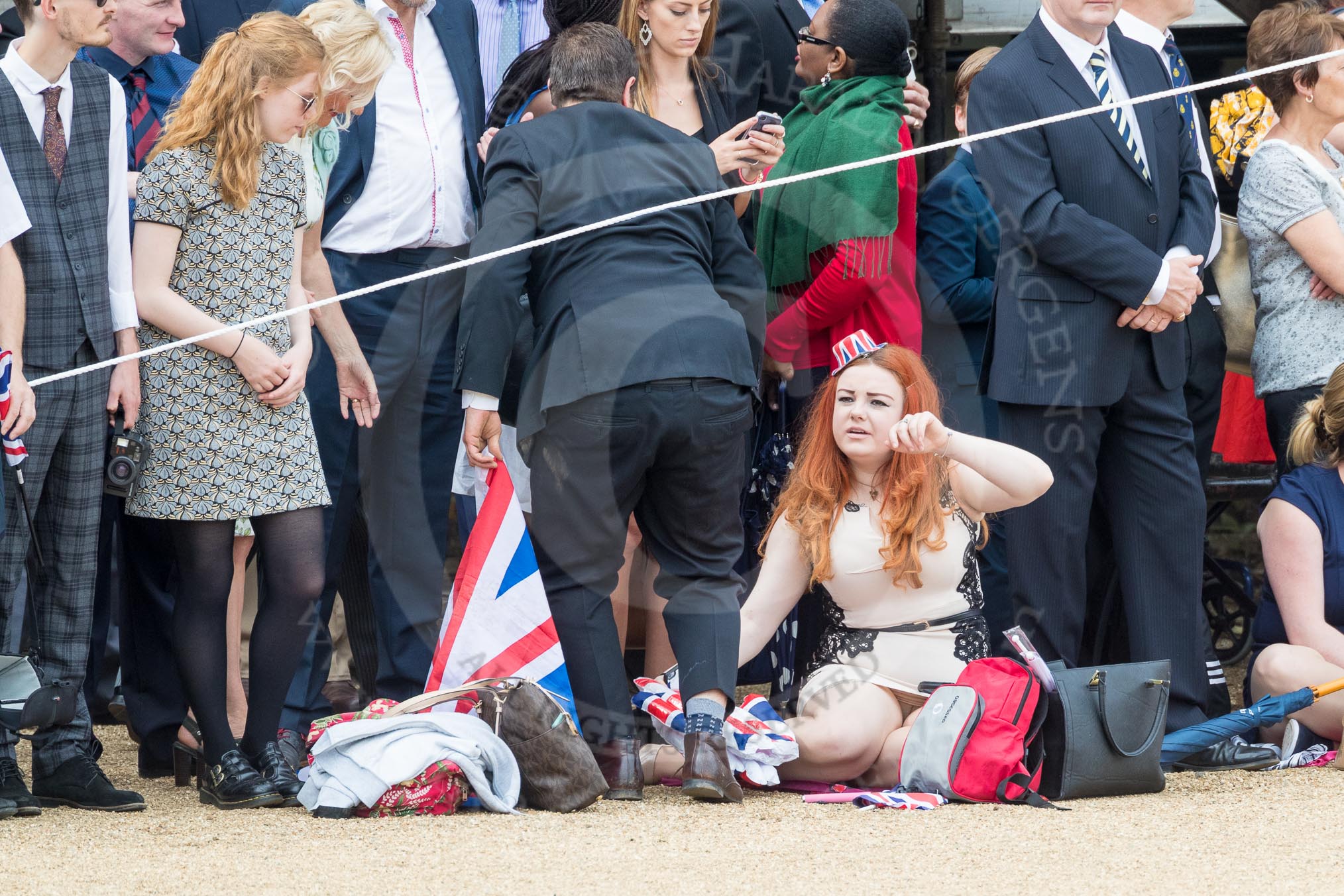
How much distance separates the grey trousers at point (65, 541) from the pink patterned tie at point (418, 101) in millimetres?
929

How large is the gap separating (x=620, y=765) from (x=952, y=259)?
5.50 feet

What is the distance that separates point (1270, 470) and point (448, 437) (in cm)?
311

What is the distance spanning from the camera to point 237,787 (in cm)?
335

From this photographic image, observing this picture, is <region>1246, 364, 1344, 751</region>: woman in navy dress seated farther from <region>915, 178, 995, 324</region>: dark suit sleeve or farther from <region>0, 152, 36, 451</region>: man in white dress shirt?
<region>0, 152, 36, 451</region>: man in white dress shirt

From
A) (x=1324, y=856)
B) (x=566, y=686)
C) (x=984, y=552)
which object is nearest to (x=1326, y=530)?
(x=984, y=552)

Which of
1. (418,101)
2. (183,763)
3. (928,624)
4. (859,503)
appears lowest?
(183,763)

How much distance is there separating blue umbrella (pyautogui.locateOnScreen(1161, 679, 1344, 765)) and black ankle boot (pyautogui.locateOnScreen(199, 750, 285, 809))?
6.04 ft

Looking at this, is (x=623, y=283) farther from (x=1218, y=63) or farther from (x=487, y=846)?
(x=1218, y=63)

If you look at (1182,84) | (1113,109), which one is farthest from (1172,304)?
(1182,84)

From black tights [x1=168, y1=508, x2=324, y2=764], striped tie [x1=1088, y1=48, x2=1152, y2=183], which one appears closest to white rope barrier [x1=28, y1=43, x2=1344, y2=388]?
striped tie [x1=1088, y1=48, x2=1152, y2=183]

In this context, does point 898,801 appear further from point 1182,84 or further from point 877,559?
point 1182,84

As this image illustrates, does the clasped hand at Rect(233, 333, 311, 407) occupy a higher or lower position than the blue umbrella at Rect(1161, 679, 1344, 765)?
higher

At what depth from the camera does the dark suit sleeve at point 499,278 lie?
3.48 meters

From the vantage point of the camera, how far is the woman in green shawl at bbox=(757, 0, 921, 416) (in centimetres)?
405
